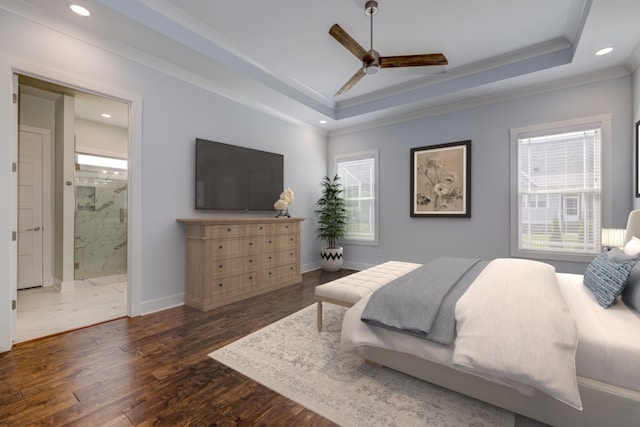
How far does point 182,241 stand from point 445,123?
13.9 ft

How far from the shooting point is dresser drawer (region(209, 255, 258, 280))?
3.33 meters

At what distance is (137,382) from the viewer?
1.85 metres

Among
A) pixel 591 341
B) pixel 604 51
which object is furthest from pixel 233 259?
pixel 604 51

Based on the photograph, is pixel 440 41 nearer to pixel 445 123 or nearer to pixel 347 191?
pixel 445 123

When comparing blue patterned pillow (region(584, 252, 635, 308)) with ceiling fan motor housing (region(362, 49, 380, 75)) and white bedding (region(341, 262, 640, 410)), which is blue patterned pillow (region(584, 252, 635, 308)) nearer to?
white bedding (region(341, 262, 640, 410))

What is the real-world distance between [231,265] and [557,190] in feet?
14.2

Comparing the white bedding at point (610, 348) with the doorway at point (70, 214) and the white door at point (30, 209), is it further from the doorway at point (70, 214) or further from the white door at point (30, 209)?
the white door at point (30, 209)

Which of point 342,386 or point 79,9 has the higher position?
point 79,9

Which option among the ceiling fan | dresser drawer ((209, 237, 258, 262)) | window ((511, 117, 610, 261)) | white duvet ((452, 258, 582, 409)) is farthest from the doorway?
window ((511, 117, 610, 261))

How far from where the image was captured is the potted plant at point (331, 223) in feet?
17.3

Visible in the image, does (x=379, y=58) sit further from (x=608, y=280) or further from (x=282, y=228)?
(x=282, y=228)

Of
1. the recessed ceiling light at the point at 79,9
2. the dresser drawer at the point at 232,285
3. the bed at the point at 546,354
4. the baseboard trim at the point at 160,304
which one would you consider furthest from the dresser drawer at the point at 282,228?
the recessed ceiling light at the point at 79,9

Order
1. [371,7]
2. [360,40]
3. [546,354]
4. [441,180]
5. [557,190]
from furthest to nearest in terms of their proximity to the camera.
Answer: [441,180], [557,190], [360,40], [371,7], [546,354]

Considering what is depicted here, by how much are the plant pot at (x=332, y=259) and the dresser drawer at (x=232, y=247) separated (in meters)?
1.76
